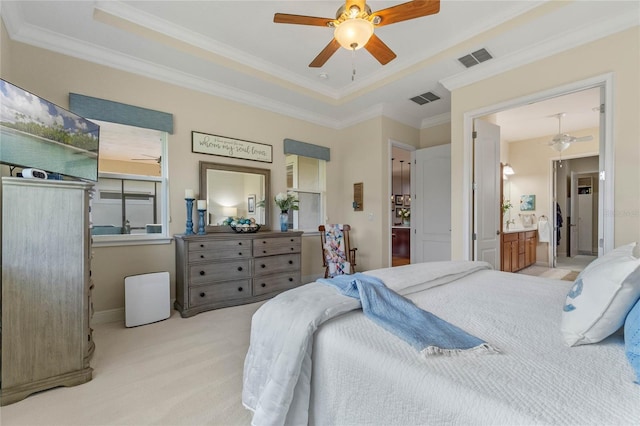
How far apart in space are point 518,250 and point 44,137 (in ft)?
21.7

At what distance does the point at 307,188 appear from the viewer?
15.4ft

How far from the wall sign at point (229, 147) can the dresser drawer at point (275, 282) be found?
5.50ft

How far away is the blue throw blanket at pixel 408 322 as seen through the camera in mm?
919

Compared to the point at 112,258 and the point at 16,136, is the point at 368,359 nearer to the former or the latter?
the point at 16,136

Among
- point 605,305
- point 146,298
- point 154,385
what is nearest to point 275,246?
point 146,298

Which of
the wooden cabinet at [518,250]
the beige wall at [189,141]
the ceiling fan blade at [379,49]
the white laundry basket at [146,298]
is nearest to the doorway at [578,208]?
the wooden cabinet at [518,250]

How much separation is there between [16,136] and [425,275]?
9.07 ft

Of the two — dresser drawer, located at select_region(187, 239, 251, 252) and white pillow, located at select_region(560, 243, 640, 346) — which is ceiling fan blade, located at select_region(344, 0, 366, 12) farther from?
dresser drawer, located at select_region(187, 239, 251, 252)

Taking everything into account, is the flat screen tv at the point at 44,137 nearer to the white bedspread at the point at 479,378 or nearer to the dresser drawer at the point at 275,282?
the dresser drawer at the point at 275,282

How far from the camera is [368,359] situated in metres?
0.91

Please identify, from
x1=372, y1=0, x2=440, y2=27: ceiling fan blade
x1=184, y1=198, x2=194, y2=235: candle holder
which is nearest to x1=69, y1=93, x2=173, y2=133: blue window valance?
x1=184, y1=198, x2=194, y2=235: candle holder

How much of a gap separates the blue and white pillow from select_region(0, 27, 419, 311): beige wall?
349cm

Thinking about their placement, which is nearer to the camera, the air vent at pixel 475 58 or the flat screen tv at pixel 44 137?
the flat screen tv at pixel 44 137

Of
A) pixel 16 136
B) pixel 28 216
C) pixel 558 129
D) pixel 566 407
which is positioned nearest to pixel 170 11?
pixel 16 136
